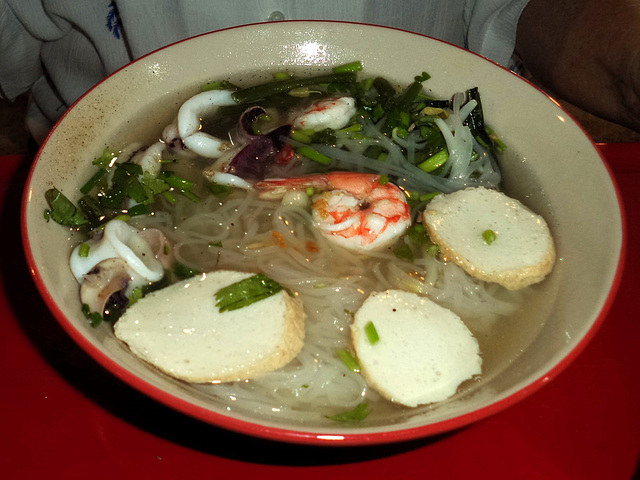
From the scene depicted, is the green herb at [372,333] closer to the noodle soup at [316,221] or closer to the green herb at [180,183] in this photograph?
the noodle soup at [316,221]

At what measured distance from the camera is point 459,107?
7.25 ft

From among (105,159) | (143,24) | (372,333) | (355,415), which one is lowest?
(355,415)

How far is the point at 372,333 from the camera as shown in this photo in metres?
1.58

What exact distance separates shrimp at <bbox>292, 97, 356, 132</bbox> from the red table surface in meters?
1.23

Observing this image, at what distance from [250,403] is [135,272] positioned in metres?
0.56

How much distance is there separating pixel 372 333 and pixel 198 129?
3.92 ft

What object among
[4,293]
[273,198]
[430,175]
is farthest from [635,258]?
[4,293]

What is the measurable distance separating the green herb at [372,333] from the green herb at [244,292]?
0.30 metres

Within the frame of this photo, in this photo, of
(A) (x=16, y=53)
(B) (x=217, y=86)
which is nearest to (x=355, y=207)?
(B) (x=217, y=86)

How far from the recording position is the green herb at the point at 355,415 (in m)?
1.47

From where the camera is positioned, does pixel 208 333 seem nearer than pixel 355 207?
Yes

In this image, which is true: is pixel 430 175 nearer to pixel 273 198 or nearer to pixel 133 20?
pixel 273 198

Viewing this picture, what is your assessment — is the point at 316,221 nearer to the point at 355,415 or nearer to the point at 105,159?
the point at 355,415

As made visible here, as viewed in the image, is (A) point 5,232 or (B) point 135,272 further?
(A) point 5,232
